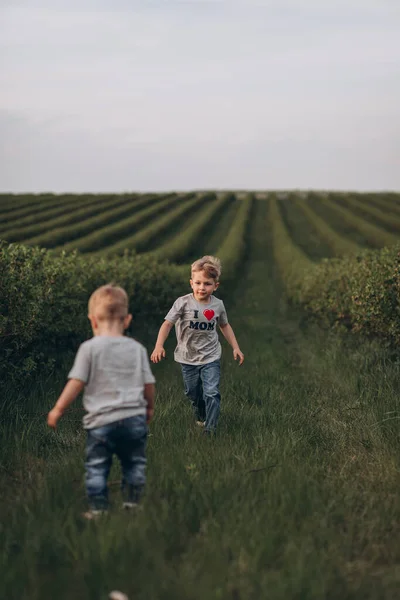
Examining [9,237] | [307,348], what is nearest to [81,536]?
[307,348]

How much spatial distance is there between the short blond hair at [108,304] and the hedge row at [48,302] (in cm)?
319

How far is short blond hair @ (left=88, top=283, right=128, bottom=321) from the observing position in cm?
337

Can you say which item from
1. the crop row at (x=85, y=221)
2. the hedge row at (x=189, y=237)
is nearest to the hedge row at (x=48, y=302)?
the hedge row at (x=189, y=237)

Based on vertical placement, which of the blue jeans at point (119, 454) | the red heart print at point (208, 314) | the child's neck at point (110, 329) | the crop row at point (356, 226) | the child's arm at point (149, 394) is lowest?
the blue jeans at point (119, 454)

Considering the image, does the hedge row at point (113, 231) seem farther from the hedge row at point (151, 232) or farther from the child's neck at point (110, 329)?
the child's neck at point (110, 329)

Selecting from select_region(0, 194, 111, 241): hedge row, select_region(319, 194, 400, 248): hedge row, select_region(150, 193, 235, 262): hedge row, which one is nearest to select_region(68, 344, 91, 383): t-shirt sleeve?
select_region(150, 193, 235, 262): hedge row

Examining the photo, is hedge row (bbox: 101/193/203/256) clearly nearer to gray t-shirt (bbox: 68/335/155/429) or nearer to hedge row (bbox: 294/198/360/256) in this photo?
hedge row (bbox: 294/198/360/256)

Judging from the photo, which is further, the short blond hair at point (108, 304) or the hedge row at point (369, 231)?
the hedge row at point (369, 231)

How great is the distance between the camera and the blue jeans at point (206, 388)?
5.19m

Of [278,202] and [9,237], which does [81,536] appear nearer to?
[9,237]

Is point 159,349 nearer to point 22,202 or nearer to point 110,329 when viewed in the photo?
point 110,329

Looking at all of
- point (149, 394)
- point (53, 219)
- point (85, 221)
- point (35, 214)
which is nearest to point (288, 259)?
point (85, 221)

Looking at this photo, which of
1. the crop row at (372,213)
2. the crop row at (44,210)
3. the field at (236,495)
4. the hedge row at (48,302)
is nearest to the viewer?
the field at (236,495)

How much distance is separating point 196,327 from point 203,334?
0.11 m
